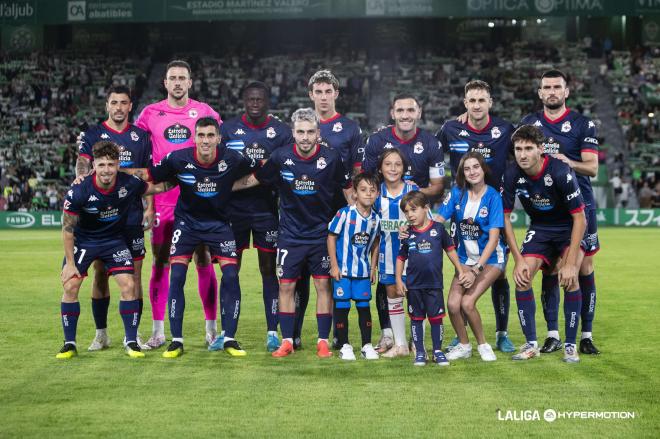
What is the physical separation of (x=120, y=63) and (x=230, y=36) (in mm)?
4978

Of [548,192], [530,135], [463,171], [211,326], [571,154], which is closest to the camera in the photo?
[530,135]

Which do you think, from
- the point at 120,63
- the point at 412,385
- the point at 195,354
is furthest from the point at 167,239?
the point at 120,63

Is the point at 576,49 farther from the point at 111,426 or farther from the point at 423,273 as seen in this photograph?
the point at 111,426

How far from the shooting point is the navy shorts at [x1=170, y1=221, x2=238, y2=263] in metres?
8.19

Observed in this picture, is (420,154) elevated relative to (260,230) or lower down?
elevated

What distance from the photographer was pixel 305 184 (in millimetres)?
8211

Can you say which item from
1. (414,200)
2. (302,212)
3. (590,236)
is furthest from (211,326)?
(590,236)

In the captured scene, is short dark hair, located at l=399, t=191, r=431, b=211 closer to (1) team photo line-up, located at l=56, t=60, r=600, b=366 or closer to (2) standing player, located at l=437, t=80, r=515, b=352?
(1) team photo line-up, located at l=56, t=60, r=600, b=366

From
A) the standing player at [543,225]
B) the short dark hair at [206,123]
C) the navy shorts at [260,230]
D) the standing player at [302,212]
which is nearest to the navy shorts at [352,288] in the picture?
the standing player at [302,212]

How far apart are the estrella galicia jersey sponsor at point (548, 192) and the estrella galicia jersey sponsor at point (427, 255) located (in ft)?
2.34

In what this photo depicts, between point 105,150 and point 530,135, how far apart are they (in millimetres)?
3594

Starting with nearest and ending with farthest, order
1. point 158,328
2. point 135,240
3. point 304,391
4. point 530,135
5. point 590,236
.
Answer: point 304,391
point 530,135
point 590,236
point 135,240
point 158,328

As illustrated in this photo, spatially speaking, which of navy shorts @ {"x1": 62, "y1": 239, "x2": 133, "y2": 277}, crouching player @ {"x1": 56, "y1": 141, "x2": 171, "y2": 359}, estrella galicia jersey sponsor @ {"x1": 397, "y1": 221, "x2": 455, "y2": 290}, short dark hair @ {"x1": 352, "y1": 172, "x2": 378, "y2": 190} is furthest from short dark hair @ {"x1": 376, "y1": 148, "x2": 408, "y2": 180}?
navy shorts @ {"x1": 62, "y1": 239, "x2": 133, "y2": 277}

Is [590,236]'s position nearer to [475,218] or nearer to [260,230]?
[475,218]
